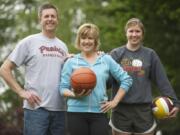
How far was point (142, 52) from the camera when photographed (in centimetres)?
876

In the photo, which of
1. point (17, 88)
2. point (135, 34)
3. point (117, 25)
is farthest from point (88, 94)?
point (117, 25)

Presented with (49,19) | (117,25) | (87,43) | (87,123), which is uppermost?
(49,19)

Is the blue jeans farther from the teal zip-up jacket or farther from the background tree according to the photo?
the background tree

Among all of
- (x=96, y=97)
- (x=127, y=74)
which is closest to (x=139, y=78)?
(x=127, y=74)

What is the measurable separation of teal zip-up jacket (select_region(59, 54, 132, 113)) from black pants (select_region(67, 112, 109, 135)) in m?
0.07

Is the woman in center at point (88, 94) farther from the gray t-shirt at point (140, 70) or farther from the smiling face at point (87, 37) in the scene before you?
the gray t-shirt at point (140, 70)

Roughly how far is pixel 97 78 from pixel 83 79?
0.26 metres

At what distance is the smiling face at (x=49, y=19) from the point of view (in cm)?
819

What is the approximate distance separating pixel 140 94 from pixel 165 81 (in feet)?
1.49

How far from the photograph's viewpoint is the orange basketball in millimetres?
7812

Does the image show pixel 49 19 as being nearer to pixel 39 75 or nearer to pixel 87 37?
pixel 87 37

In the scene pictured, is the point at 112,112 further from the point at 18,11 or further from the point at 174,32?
the point at 18,11

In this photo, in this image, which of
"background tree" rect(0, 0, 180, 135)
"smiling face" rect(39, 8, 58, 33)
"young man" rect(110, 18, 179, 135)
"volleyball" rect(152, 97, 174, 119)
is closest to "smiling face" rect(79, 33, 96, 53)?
"smiling face" rect(39, 8, 58, 33)

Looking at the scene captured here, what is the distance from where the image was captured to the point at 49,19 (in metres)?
8.18
